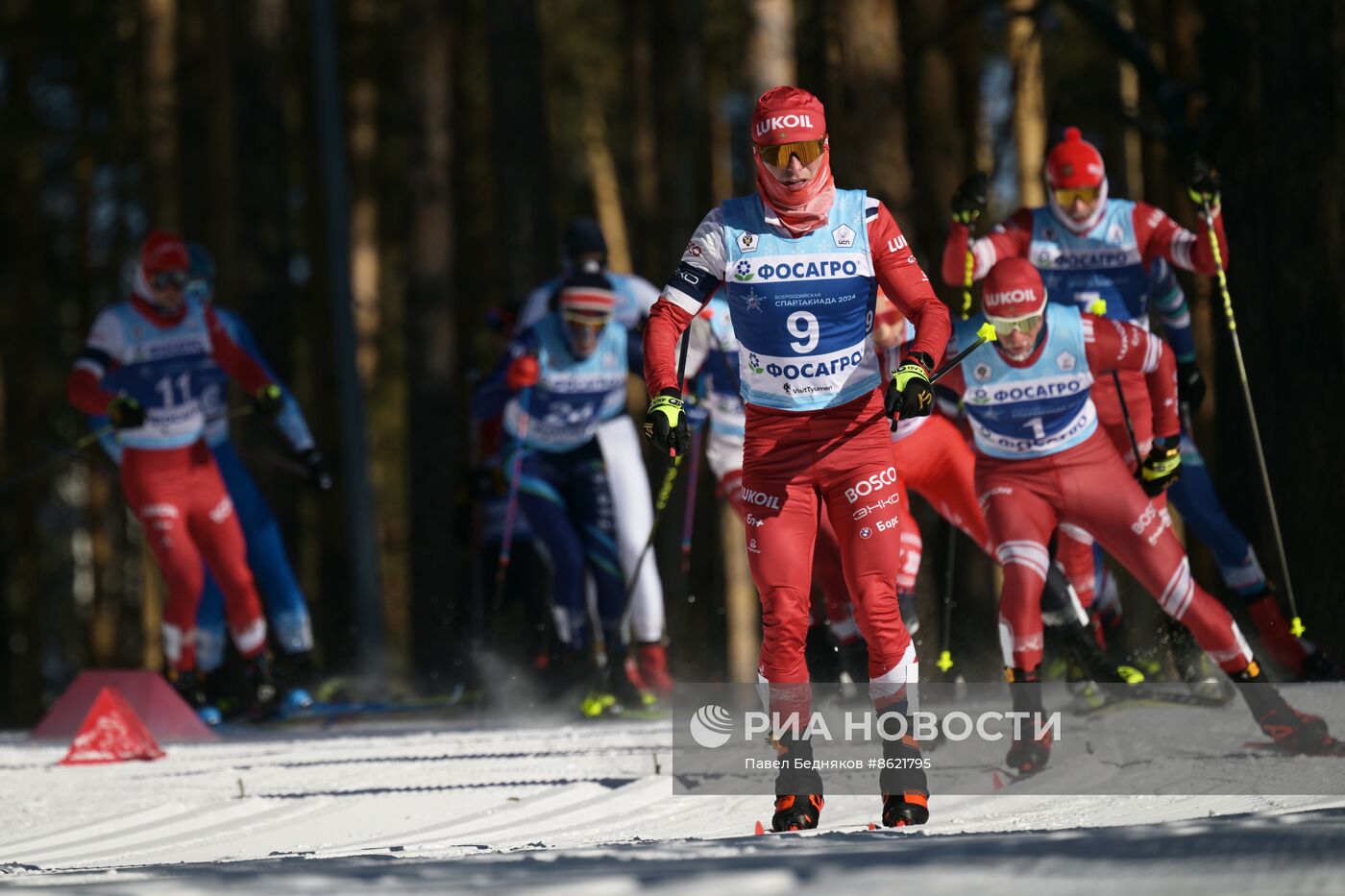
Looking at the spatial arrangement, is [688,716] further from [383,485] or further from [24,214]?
[383,485]

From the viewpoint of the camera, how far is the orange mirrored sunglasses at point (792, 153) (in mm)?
6906

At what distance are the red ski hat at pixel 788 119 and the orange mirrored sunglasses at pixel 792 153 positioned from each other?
1 cm

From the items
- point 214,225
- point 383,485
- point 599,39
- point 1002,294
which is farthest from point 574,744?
point 383,485

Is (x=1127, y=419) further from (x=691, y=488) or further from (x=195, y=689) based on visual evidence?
(x=195, y=689)

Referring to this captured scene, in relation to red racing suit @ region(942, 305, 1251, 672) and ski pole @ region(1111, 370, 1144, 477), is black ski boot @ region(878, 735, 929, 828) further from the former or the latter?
ski pole @ region(1111, 370, 1144, 477)

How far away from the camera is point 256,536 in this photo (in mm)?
12398

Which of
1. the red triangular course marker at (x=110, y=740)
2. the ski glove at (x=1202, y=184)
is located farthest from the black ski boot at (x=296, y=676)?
the ski glove at (x=1202, y=184)

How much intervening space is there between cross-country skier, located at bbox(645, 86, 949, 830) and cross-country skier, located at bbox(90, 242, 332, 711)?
585cm

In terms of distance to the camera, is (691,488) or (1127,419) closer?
(1127,419)

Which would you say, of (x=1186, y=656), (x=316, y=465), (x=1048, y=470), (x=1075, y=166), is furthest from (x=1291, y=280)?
(x=316, y=465)

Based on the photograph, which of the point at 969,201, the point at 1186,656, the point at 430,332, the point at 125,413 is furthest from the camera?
the point at 430,332

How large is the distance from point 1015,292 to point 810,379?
5.83 feet

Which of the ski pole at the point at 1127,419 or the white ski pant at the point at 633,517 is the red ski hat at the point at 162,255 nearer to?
the white ski pant at the point at 633,517

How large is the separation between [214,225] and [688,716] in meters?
12.6
